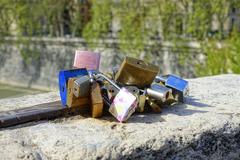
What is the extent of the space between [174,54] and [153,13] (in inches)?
49.0

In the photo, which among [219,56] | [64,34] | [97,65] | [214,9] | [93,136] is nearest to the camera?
[93,136]

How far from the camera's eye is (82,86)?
5.84ft

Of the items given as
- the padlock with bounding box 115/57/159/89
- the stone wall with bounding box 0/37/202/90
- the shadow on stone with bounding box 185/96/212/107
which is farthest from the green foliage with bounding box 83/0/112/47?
the padlock with bounding box 115/57/159/89

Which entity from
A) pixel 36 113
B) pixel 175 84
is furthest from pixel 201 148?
pixel 36 113

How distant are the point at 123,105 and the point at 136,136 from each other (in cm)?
15

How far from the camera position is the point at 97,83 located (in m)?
1.85

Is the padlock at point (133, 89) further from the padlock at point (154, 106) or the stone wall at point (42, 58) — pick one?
the stone wall at point (42, 58)

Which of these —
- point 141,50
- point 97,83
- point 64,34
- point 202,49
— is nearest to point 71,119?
point 97,83

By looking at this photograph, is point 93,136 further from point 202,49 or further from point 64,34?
point 64,34

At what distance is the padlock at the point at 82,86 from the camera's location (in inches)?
69.8

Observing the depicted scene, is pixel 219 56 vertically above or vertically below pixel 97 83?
below

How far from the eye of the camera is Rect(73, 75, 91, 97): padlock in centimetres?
177

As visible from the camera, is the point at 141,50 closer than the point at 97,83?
No

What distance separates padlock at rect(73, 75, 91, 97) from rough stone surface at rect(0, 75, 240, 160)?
0.37 feet
